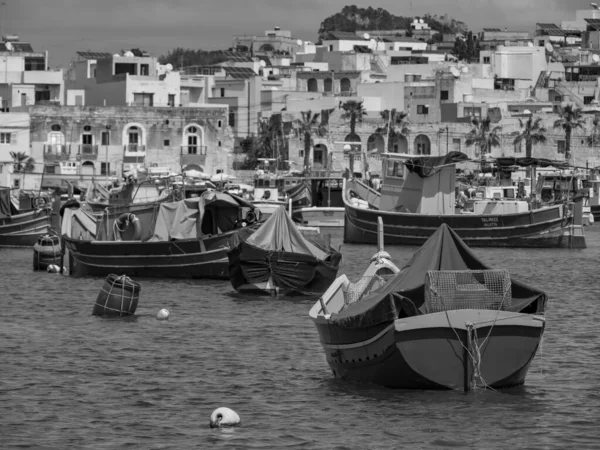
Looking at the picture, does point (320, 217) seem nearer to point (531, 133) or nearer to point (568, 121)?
point (531, 133)

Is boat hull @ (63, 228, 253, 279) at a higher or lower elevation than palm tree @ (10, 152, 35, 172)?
lower

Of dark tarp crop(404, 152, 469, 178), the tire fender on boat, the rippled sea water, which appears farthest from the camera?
dark tarp crop(404, 152, 469, 178)

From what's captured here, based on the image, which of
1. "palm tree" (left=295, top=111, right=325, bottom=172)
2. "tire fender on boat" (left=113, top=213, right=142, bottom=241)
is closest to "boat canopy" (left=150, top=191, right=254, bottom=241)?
"tire fender on boat" (left=113, top=213, right=142, bottom=241)

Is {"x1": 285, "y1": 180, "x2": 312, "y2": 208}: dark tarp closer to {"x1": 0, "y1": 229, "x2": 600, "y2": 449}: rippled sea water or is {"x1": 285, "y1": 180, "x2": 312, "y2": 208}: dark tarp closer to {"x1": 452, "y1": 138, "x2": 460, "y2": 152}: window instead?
{"x1": 452, "y1": 138, "x2": 460, "y2": 152}: window

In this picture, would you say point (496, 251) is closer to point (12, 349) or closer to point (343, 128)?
point (12, 349)

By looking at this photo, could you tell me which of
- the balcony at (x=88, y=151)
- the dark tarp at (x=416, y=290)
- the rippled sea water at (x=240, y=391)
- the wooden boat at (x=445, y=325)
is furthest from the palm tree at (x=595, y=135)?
the wooden boat at (x=445, y=325)

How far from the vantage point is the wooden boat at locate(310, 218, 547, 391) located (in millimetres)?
20578

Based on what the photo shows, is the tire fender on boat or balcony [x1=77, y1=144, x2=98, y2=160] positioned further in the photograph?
balcony [x1=77, y1=144, x2=98, y2=160]

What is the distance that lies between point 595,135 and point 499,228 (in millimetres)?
48359

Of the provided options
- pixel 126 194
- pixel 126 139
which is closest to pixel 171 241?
pixel 126 194

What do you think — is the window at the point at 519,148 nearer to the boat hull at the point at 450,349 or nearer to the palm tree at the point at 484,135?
the palm tree at the point at 484,135

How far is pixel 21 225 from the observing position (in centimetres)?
6050

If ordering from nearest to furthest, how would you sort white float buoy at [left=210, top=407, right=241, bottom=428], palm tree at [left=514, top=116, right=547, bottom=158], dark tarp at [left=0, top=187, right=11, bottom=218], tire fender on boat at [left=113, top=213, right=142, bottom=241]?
1. white float buoy at [left=210, top=407, right=241, bottom=428]
2. tire fender on boat at [left=113, top=213, right=142, bottom=241]
3. dark tarp at [left=0, top=187, right=11, bottom=218]
4. palm tree at [left=514, top=116, right=547, bottom=158]

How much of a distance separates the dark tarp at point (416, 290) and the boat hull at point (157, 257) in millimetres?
17724
